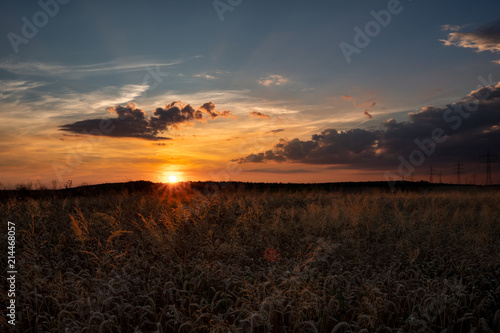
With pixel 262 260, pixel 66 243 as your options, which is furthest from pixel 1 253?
pixel 262 260

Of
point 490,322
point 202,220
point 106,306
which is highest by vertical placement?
point 202,220

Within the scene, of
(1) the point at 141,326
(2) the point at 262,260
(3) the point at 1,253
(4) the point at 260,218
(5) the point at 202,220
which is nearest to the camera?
(1) the point at 141,326

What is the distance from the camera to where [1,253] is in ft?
25.4

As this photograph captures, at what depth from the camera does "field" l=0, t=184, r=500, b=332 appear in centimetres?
461

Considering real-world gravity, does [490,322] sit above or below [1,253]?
below

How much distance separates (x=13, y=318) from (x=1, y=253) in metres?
3.81

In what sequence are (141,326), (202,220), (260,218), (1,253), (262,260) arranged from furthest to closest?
(260,218), (202,220), (1,253), (262,260), (141,326)

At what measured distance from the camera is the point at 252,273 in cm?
596

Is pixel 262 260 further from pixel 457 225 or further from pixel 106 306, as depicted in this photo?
pixel 457 225

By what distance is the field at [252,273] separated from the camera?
15.1 ft

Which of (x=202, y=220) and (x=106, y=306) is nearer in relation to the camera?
(x=106, y=306)

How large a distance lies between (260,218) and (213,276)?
4647mm

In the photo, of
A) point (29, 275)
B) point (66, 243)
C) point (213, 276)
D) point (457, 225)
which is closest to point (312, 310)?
point (213, 276)

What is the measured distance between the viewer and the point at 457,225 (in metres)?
A: 10.6
